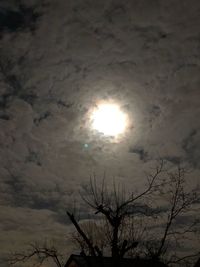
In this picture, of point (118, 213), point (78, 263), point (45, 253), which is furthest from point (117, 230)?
point (78, 263)

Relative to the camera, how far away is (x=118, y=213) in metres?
17.4

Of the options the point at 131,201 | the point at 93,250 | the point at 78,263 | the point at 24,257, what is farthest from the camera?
the point at 78,263

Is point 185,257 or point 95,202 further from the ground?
point 95,202

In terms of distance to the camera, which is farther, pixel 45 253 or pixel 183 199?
pixel 45 253

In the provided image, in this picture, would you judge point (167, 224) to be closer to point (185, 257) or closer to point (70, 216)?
point (185, 257)

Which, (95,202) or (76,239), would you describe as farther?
(76,239)

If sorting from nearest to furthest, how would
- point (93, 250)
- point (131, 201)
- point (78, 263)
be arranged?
point (93, 250), point (131, 201), point (78, 263)

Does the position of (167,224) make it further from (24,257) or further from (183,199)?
(24,257)

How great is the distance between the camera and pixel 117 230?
1692cm

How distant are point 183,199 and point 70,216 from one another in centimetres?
560

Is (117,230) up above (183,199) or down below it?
below

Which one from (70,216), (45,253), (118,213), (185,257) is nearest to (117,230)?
(118,213)

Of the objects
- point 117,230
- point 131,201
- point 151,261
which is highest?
point 131,201

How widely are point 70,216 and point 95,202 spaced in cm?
173
